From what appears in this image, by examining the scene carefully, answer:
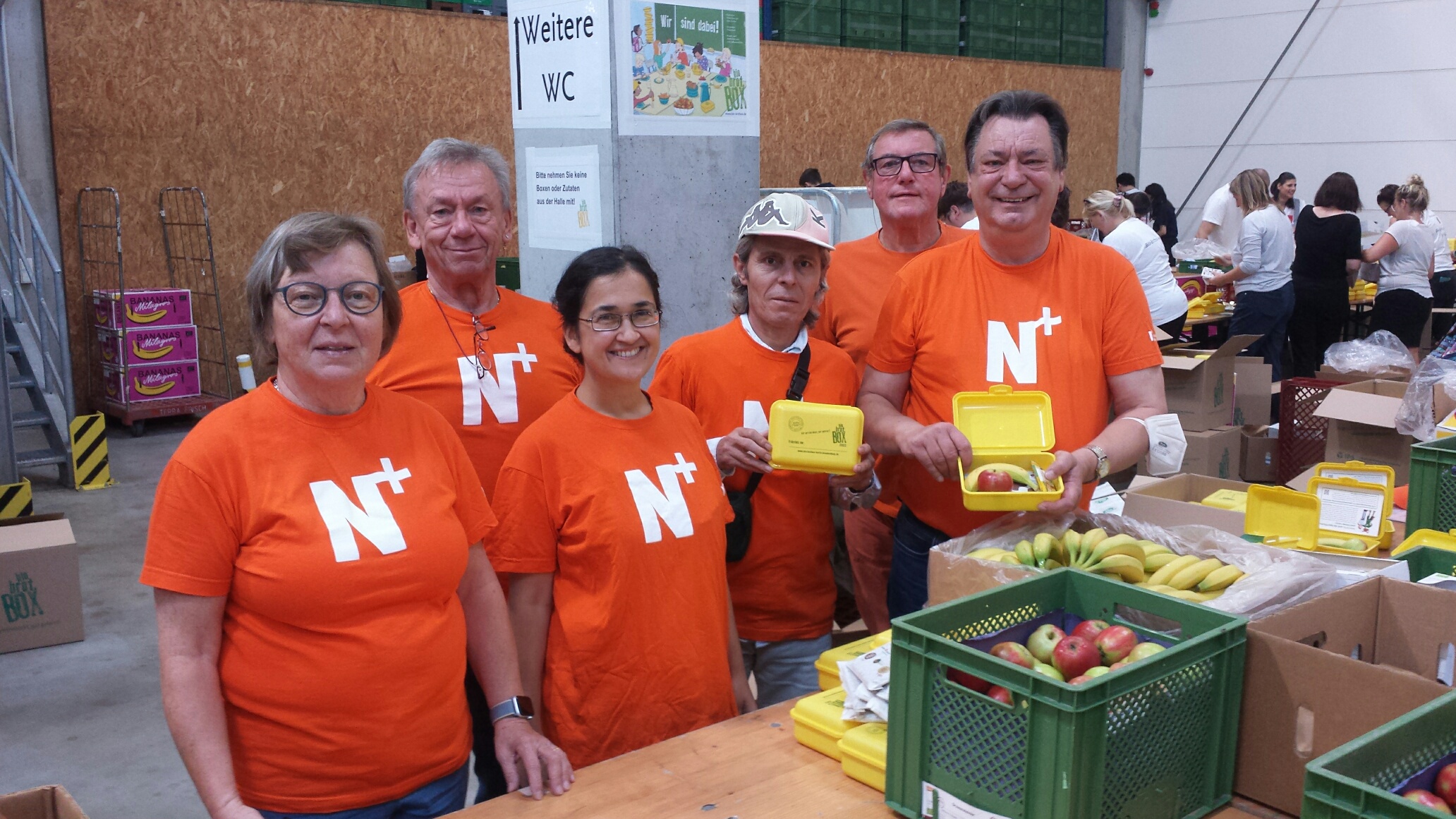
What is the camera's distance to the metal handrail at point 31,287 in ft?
22.1

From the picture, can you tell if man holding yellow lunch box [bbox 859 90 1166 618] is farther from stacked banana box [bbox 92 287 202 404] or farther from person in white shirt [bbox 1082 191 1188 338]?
stacked banana box [bbox 92 287 202 404]

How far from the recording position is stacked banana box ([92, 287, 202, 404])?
8.04 m

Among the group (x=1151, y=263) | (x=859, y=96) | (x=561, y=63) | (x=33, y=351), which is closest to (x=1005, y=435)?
(x=561, y=63)

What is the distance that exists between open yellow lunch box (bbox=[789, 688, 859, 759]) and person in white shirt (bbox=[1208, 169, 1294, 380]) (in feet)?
21.3

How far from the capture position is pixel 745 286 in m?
2.67

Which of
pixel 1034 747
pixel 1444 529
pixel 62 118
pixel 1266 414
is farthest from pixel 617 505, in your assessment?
pixel 62 118

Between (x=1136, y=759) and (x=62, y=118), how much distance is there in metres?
8.85

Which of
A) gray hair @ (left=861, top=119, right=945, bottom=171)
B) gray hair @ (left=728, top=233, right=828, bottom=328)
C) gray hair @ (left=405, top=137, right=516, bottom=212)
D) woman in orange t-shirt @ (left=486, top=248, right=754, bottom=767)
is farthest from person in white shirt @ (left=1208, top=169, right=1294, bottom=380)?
woman in orange t-shirt @ (left=486, top=248, right=754, bottom=767)

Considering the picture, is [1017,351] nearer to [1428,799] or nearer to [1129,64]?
[1428,799]

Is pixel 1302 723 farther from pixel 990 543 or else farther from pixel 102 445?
pixel 102 445

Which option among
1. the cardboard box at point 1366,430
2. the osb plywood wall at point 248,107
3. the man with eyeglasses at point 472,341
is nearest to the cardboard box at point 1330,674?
the man with eyeglasses at point 472,341

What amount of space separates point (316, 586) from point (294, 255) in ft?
1.69

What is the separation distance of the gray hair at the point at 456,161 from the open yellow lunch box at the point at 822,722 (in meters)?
1.27

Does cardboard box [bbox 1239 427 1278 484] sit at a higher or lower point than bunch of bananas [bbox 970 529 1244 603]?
lower
